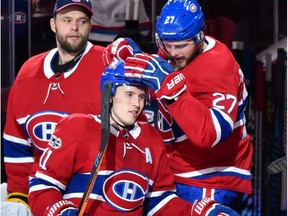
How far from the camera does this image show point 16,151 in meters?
4.46

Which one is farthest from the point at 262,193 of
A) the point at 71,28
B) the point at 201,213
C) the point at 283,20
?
the point at 201,213

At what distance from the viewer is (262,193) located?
5.88 metres

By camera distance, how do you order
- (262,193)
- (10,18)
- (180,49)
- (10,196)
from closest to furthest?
(180,49) → (10,196) → (10,18) → (262,193)

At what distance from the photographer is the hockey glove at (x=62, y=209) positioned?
11.7 ft

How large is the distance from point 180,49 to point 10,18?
167cm

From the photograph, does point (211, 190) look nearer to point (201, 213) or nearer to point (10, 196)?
point (201, 213)

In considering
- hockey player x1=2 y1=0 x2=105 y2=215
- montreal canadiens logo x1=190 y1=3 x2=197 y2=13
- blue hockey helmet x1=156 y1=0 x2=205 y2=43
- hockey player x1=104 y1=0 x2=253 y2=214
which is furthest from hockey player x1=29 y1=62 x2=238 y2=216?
hockey player x1=2 y1=0 x2=105 y2=215

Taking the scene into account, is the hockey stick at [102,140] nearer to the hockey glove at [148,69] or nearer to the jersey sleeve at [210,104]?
the hockey glove at [148,69]

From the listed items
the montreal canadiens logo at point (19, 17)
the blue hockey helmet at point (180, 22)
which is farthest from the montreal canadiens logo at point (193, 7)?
the montreal canadiens logo at point (19, 17)

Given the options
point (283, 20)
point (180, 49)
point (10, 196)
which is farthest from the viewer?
point (283, 20)

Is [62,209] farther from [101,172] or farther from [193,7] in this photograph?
[193,7]

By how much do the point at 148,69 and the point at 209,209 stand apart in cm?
50

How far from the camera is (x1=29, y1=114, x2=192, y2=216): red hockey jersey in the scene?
369cm

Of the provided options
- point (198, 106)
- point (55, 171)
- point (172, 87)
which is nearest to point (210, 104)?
point (198, 106)
